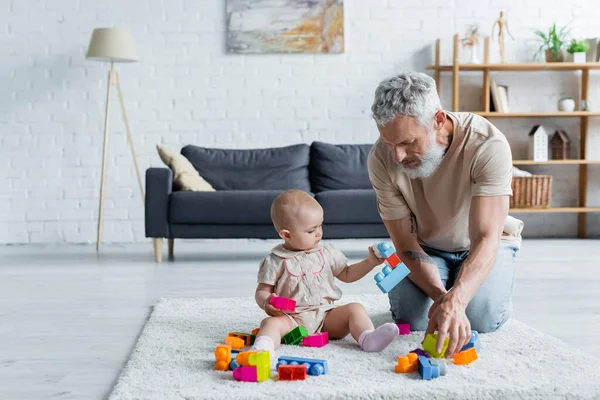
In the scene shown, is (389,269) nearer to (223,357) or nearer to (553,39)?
(223,357)

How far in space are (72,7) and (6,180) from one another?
141 centimetres

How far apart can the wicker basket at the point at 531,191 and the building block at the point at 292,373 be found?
13.6 ft

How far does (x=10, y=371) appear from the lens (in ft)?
6.77

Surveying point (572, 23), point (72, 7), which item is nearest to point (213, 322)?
point (72, 7)

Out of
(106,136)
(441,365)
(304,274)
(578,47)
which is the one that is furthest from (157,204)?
(578,47)

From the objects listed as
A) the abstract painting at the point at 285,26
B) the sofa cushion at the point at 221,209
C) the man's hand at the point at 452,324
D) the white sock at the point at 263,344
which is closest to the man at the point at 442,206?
the man's hand at the point at 452,324

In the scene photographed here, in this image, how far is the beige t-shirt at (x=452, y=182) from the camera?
2.12 metres

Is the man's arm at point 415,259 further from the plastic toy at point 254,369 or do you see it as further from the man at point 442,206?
the plastic toy at point 254,369

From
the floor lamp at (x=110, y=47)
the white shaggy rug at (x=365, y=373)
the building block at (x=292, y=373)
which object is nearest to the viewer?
the white shaggy rug at (x=365, y=373)

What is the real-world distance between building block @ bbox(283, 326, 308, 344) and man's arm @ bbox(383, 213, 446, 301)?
37 centimetres

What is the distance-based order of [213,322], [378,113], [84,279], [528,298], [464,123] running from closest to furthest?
1. [378,113]
2. [464,123]
3. [213,322]
4. [528,298]
5. [84,279]

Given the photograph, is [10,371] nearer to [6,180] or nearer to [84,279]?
[84,279]

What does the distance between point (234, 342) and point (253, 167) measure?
10.4ft

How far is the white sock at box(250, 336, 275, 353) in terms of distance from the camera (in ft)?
6.69
